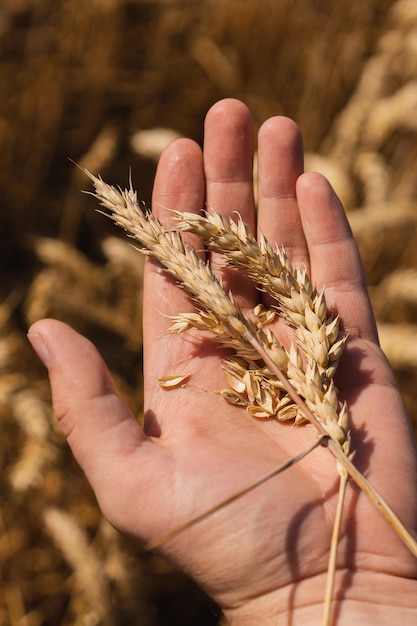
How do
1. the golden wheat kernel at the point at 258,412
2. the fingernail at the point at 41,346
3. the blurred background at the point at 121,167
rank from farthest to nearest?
the blurred background at the point at 121,167 < the golden wheat kernel at the point at 258,412 < the fingernail at the point at 41,346

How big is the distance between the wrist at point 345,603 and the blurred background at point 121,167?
582 millimetres

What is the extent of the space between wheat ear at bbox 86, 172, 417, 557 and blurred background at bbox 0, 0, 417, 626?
55 cm

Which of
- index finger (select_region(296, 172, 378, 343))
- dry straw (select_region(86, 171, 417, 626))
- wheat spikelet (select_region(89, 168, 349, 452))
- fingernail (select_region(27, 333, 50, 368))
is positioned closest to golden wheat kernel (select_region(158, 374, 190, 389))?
dry straw (select_region(86, 171, 417, 626))

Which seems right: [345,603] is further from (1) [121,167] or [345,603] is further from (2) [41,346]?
(1) [121,167]

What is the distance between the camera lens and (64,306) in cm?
202

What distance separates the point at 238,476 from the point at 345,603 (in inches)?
12.6


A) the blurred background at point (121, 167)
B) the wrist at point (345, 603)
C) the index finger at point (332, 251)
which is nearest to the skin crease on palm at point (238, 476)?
the wrist at point (345, 603)

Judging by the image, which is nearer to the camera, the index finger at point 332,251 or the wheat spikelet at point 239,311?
the wheat spikelet at point 239,311

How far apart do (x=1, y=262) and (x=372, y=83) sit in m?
1.72

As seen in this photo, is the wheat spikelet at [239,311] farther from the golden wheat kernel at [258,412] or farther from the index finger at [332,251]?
the index finger at [332,251]

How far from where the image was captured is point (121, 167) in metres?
2.81

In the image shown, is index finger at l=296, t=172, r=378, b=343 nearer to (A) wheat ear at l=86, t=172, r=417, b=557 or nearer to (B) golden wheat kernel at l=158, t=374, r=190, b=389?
(A) wheat ear at l=86, t=172, r=417, b=557

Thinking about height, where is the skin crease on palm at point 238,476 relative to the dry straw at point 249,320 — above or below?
below

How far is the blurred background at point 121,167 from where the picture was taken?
1.86m
